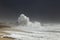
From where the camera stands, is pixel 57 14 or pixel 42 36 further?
pixel 57 14

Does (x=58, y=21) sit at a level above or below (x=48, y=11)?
below

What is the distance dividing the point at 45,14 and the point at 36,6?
171mm

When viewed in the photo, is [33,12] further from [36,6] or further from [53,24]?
[53,24]

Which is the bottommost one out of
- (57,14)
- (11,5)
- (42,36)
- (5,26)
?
(42,36)

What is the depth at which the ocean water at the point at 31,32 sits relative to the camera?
1537 millimetres

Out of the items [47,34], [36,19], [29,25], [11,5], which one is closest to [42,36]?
[47,34]

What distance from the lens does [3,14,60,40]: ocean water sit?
154 centimetres

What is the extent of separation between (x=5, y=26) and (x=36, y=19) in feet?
1.59

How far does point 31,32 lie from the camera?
171 centimetres

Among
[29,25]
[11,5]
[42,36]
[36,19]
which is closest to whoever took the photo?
[42,36]

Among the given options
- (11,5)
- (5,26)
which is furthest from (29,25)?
(11,5)

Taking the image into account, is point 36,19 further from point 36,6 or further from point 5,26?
point 5,26

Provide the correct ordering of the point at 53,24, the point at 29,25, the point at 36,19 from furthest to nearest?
the point at 36,19
the point at 53,24
the point at 29,25

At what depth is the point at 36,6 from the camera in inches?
88.9
